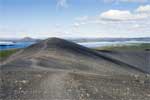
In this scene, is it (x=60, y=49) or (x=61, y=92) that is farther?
(x=60, y=49)

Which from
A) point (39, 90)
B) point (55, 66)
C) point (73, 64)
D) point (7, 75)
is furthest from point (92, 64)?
point (39, 90)

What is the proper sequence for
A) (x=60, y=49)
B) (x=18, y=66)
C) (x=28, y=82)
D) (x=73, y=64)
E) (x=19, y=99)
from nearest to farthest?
1. (x=19, y=99)
2. (x=28, y=82)
3. (x=18, y=66)
4. (x=73, y=64)
5. (x=60, y=49)

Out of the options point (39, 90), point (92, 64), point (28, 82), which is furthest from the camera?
point (92, 64)

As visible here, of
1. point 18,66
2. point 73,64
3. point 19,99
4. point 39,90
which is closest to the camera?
point 19,99

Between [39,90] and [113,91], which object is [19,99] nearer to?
[39,90]

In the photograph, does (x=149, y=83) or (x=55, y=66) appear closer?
(x=149, y=83)

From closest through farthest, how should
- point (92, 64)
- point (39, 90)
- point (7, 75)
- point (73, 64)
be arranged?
point (39, 90) → point (7, 75) → point (73, 64) → point (92, 64)

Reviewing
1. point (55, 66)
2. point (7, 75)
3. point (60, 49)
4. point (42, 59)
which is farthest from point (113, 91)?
point (60, 49)

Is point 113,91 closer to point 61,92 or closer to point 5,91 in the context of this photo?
point 61,92
